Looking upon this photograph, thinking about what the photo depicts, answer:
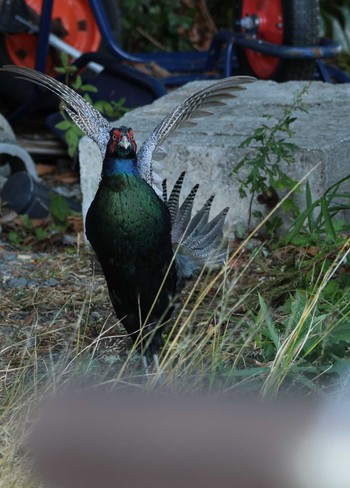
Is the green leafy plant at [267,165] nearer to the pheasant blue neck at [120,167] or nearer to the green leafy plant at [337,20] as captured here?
the pheasant blue neck at [120,167]

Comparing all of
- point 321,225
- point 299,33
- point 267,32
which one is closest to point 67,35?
point 267,32

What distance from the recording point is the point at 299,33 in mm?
5801

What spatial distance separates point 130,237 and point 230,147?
1380mm

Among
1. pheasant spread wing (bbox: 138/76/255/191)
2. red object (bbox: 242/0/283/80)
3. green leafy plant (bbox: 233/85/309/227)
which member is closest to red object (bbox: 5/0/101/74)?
red object (bbox: 242/0/283/80)

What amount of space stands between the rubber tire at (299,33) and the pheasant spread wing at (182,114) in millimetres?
2727

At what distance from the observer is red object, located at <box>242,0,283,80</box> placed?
6043 mm

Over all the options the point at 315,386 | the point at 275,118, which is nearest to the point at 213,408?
the point at 315,386

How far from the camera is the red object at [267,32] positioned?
6.04m

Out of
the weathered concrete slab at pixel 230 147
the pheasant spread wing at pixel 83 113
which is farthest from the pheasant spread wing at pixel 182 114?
the weathered concrete slab at pixel 230 147

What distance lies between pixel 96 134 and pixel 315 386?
1.20 m

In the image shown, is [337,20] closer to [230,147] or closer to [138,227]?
[230,147]

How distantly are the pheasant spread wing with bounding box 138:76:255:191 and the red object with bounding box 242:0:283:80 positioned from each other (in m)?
2.88

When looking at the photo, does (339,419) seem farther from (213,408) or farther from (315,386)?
(315,386)

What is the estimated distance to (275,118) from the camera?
14.0ft
